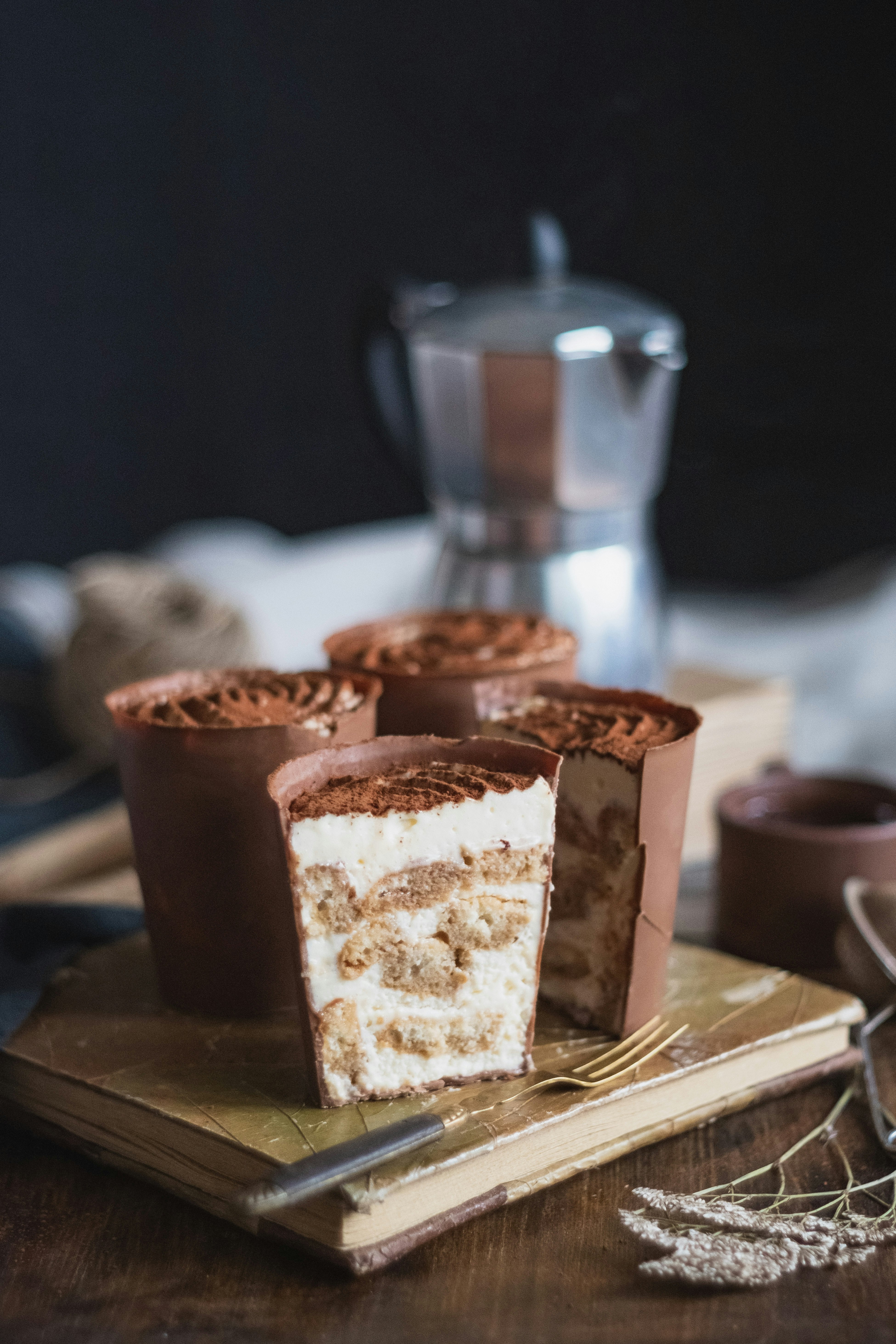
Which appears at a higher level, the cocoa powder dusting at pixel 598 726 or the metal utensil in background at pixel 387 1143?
the cocoa powder dusting at pixel 598 726

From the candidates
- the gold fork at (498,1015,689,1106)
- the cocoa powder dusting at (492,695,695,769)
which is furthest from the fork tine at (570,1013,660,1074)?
the cocoa powder dusting at (492,695,695,769)

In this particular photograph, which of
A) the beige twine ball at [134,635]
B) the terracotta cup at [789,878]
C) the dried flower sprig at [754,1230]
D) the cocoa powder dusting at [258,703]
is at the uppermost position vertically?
the cocoa powder dusting at [258,703]

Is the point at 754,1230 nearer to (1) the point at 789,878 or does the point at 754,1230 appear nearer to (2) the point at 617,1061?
(2) the point at 617,1061

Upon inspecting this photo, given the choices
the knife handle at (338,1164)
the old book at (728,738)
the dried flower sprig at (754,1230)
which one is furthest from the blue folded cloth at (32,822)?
the old book at (728,738)

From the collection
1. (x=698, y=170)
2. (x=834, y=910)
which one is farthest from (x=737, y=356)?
(x=834, y=910)

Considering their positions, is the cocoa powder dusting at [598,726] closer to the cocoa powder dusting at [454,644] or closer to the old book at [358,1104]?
the cocoa powder dusting at [454,644]

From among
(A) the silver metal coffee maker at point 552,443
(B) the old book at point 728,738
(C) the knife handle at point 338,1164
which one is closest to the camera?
(C) the knife handle at point 338,1164
